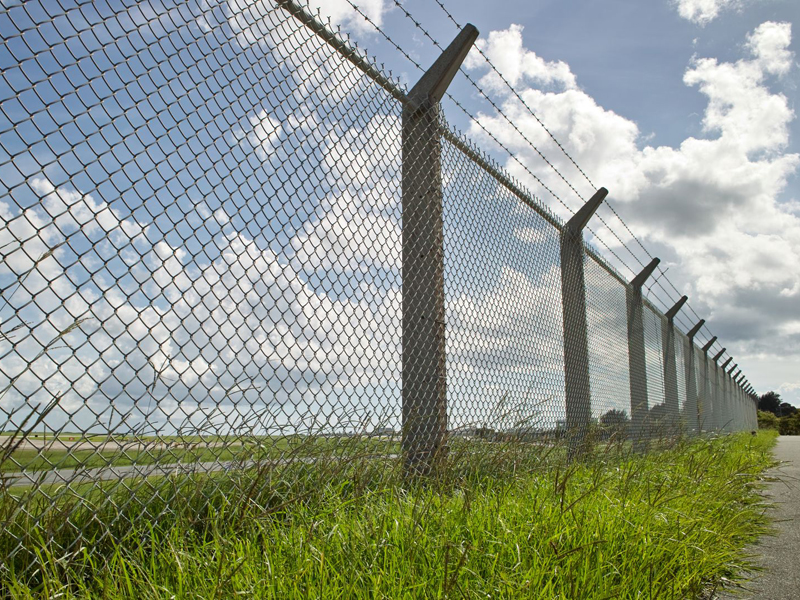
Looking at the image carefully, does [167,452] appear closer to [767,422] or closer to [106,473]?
[106,473]

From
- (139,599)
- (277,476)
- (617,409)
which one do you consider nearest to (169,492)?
(277,476)

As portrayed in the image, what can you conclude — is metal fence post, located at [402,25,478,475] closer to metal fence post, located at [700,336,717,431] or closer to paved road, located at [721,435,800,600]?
paved road, located at [721,435,800,600]

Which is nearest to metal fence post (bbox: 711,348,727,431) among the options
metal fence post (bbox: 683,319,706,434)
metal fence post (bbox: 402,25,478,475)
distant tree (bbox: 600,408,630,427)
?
metal fence post (bbox: 683,319,706,434)

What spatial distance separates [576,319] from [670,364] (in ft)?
19.1

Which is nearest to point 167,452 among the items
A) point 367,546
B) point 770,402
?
point 367,546

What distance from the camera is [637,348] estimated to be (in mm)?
8555

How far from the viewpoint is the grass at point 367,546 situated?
157cm

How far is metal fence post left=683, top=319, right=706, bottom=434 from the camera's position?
40.1ft

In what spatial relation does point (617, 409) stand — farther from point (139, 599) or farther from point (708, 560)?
point (139, 599)

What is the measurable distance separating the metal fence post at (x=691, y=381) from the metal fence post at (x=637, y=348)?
3.91 meters

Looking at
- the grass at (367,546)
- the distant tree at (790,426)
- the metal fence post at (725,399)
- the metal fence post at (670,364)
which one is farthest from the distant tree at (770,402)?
the grass at (367,546)

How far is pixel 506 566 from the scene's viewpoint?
186 centimetres

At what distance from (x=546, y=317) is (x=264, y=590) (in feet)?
13.6

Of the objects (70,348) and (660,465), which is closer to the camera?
(70,348)
